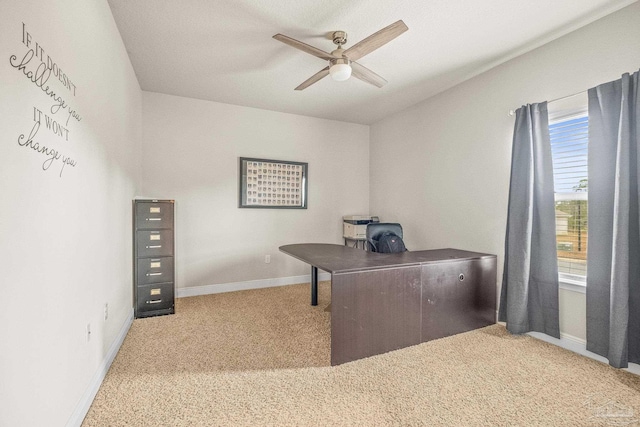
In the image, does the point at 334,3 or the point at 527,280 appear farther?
Result: the point at 527,280

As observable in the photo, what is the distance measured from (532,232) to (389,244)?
4.25 feet

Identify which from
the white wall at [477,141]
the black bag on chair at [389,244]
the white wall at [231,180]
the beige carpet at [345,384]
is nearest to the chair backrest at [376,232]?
the black bag on chair at [389,244]

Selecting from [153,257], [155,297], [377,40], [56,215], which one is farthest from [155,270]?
[377,40]

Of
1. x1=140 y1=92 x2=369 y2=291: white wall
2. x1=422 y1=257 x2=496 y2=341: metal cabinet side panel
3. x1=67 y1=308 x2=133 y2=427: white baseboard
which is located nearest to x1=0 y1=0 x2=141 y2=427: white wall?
x1=67 y1=308 x2=133 y2=427: white baseboard

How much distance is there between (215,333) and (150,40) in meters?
2.73

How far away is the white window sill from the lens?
241 cm

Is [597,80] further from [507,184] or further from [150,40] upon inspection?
[150,40]

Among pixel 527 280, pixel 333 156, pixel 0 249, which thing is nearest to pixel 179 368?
pixel 0 249

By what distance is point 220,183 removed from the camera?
416cm

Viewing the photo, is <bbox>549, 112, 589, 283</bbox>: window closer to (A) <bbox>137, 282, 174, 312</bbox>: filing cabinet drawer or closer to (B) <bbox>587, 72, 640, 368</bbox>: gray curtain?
(B) <bbox>587, 72, 640, 368</bbox>: gray curtain

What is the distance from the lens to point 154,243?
3238mm

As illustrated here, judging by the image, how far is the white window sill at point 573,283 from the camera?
2408 millimetres

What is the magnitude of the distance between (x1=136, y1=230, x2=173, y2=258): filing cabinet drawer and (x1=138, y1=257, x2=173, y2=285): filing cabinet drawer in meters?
0.07

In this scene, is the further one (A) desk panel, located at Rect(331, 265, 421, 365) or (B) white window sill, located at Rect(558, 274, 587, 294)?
(B) white window sill, located at Rect(558, 274, 587, 294)
